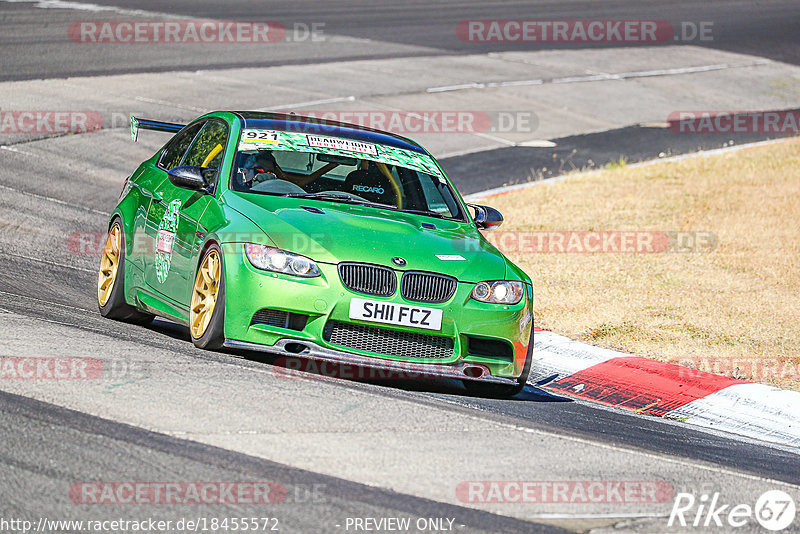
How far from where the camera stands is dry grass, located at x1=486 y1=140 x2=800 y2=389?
31.9ft

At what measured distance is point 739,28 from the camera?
33.3 meters

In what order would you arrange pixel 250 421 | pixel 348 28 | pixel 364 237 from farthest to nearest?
pixel 348 28, pixel 364 237, pixel 250 421

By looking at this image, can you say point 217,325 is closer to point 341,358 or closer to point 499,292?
point 341,358

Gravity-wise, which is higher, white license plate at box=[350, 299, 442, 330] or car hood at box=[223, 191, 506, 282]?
car hood at box=[223, 191, 506, 282]

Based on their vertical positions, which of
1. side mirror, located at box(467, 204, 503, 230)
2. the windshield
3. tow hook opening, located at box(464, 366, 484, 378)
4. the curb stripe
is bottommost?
the curb stripe

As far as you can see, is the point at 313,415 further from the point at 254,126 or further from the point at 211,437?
the point at 254,126

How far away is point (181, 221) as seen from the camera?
7.92 meters

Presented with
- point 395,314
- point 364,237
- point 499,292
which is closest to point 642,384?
point 499,292

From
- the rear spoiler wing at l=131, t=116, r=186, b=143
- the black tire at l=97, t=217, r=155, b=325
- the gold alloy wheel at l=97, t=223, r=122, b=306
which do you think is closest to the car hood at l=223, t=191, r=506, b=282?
the black tire at l=97, t=217, r=155, b=325

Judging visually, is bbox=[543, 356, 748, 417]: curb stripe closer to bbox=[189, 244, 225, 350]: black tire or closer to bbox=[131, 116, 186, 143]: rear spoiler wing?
bbox=[189, 244, 225, 350]: black tire

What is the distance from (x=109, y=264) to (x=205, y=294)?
6.35 feet

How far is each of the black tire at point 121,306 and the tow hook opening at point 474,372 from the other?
2.74 m

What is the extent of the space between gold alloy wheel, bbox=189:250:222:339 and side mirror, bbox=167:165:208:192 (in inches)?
26.5

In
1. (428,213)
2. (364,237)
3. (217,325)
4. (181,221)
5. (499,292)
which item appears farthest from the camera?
(428,213)
